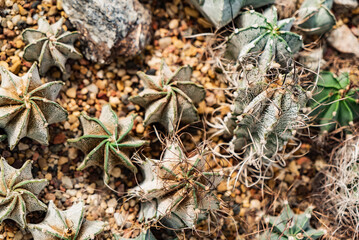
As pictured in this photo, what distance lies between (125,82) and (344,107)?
1.37m

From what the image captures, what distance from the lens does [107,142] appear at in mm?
2164

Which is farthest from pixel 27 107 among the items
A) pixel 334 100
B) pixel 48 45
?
pixel 334 100

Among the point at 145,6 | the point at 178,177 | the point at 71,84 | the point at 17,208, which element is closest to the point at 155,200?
the point at 178,177

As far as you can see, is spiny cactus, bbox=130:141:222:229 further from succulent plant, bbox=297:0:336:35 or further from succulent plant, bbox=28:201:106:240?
succulent plant, bbox=297:0:336:35

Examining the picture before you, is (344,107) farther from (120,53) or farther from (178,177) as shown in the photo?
(120,53)

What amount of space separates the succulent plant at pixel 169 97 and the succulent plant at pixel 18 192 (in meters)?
0.70

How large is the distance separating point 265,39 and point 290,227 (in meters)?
1.08

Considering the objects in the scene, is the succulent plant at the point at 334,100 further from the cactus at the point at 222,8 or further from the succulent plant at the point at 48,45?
the succulent plant at the point at 48,45

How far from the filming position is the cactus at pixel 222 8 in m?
2.33

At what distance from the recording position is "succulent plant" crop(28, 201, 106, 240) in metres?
2.09

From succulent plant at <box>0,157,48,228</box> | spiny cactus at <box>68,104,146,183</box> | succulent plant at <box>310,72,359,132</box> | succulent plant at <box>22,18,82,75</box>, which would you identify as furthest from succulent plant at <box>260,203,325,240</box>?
succulent plant at <box>22,18,82,75</box>

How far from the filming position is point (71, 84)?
246 cm

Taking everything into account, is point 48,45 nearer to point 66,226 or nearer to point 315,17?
point 66,226

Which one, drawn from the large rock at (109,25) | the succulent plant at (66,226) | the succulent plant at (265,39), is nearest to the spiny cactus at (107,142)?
the succulent plant at (66,226)
